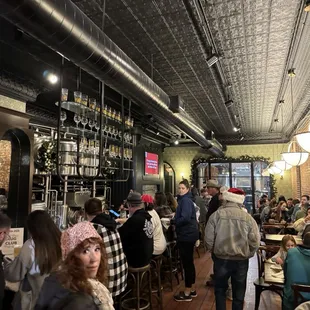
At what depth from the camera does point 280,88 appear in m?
5.93

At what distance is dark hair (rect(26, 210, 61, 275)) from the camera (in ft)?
7.28

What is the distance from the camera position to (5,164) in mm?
4051

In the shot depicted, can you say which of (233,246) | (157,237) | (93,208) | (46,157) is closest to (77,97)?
(46,157)

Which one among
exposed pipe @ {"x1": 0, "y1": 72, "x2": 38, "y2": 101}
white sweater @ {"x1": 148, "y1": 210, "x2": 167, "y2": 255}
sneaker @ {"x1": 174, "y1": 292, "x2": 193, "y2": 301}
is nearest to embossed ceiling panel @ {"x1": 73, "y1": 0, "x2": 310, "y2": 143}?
exposed pipe @ {"x1": 0, "y1": 72, "x2": 38, "y2": 101}

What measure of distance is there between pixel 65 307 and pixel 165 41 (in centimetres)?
349

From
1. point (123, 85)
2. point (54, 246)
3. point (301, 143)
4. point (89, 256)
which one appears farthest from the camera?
point (301, 143)

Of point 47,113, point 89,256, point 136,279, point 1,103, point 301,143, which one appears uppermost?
point 47,113

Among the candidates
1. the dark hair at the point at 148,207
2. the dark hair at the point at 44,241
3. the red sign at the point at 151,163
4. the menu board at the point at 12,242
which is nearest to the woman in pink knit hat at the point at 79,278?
the dark hair at the point at 44,241

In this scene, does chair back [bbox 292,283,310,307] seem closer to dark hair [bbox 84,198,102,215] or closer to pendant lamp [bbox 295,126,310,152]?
dark hair [bbox 84,198,102,215]

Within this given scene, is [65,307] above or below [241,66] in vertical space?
below

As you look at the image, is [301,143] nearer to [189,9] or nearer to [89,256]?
[189,9]

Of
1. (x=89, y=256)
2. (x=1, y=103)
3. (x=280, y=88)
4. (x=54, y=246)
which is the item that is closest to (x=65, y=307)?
(x=89, y=256)

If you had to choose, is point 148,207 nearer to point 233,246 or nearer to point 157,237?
point 157,237

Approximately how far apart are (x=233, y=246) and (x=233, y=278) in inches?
14.8
